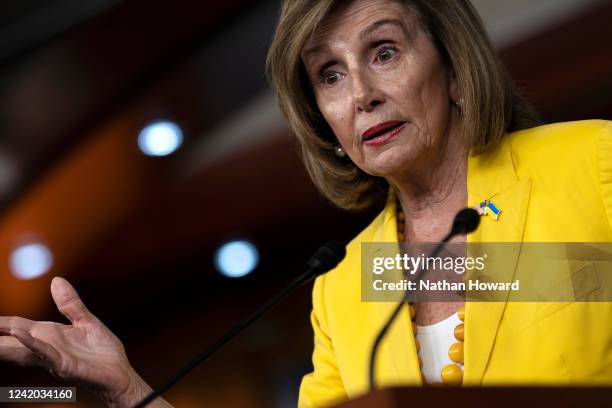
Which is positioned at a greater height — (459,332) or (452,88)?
(452,88)

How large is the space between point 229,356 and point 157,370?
27 cm

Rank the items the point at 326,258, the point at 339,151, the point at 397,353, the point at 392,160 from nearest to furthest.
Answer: the point at 326,258 → the point at 397,353 → the point at 392,160 → the point at 339,151

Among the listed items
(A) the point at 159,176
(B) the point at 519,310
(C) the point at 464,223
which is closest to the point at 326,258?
(C) the point at 464,223

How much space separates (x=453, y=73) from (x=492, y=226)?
34 cm

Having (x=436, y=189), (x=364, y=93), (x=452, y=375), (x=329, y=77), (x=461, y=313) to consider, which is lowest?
(x=452, y=375)

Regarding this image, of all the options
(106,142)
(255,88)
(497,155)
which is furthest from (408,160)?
(106,142)

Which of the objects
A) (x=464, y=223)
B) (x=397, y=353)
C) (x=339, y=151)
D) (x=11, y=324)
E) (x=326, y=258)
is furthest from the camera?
(x=339, y=151)

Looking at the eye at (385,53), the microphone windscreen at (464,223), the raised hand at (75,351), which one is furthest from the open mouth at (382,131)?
the raised hand at (75,351)

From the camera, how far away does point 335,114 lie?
1812mm

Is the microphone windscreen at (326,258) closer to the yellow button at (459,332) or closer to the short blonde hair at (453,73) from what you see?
the yellow button at (459,332)

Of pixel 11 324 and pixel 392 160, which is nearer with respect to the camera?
pixel 11 324

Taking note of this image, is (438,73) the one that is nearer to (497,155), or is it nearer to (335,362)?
(497,155)

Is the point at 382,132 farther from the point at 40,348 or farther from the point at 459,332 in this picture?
the point at 40,348

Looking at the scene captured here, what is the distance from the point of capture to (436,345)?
166 cm
